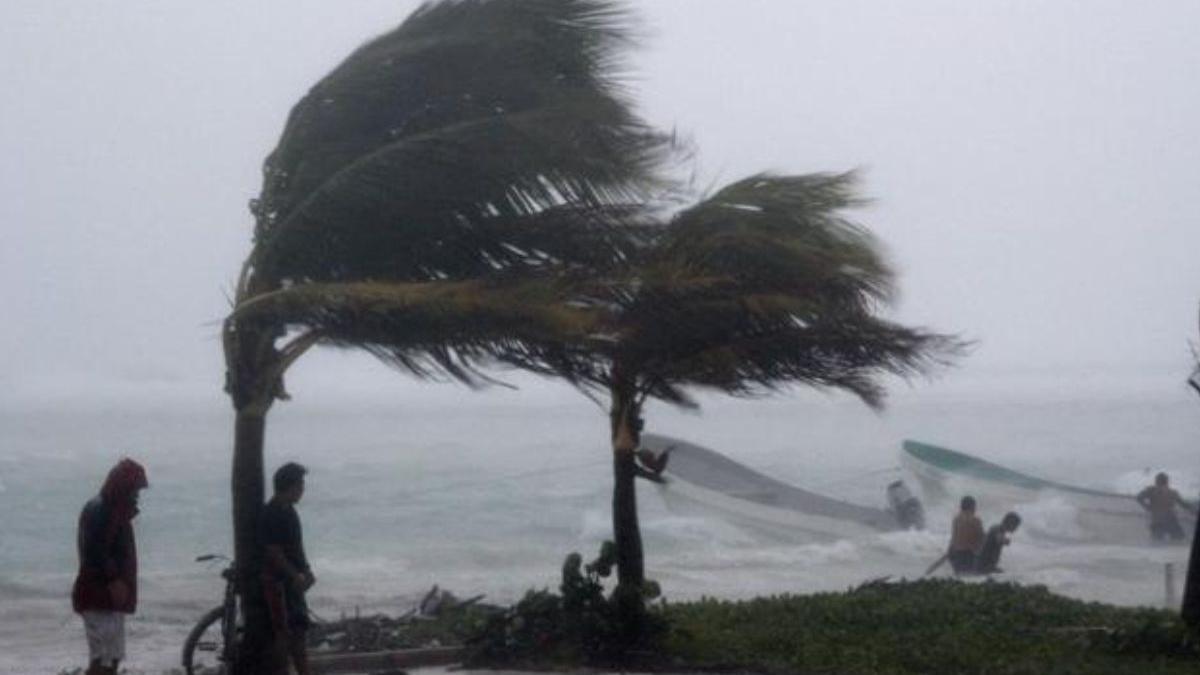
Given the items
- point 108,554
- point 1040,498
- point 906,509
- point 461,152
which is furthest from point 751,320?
point 1040,498

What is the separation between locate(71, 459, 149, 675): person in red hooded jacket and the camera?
12391 millimetres

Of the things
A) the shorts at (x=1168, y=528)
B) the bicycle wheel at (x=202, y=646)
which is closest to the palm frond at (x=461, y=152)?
the bicycle wheel at (x=202, y=646)

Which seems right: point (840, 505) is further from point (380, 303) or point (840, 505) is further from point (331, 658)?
point (380, 303)

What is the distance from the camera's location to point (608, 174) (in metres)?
13.9

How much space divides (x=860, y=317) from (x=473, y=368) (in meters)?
3.14

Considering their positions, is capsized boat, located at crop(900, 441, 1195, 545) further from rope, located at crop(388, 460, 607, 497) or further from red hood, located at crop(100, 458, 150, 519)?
red hood, located at crop(100, 458, 150, 519)

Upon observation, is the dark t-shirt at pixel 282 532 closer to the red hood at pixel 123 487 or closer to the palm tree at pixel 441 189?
the palm tree at pixel 441 189

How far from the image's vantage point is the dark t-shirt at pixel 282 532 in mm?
13180

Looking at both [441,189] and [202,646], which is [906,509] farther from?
[441,189]

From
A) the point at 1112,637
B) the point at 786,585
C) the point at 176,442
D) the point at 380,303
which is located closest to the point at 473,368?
the point at 380,303

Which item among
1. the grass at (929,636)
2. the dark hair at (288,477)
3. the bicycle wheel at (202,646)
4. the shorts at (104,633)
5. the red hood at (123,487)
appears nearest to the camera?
the red hood at (123,487)

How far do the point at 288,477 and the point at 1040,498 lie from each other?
2939 cm

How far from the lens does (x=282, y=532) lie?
1319 cm

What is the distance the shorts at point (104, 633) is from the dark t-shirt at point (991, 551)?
1519cm
